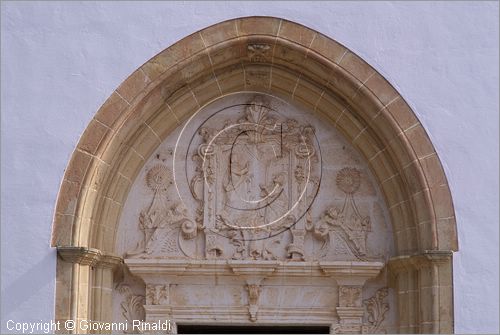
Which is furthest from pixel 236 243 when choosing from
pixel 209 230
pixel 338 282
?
pixel 338 282

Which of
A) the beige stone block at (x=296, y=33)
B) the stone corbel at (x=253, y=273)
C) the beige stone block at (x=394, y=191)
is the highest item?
the beige stone block at (x=296, y=33)

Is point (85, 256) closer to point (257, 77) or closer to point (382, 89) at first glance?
point (257, 77)

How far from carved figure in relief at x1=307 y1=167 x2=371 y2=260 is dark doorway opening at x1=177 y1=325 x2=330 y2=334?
626mm

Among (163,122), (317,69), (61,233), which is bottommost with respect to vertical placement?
(61,233)

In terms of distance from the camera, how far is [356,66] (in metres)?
9.48

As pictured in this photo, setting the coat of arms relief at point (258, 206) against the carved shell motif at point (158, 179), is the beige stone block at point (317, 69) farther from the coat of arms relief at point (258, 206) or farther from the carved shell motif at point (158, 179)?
the carved shell motif at point (158, 179)

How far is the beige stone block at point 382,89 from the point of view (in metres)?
9.44

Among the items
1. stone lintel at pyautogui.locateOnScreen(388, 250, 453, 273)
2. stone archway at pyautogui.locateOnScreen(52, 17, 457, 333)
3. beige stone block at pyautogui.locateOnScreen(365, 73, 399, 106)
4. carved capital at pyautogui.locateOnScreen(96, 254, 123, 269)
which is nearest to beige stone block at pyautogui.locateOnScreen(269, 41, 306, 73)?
stone archway at pyautogui.locateOnScreen(52, 17, 457, 333)

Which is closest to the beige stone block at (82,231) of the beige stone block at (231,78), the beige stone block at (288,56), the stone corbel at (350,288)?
the beige stone block at (231,78)

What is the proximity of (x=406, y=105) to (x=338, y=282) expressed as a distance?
145 centimetres

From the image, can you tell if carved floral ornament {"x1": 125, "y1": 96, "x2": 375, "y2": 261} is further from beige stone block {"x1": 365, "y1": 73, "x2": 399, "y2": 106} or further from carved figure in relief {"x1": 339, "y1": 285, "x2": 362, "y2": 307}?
beige stone block {"x1": 365, "y1": 73, "x2": 399, "y2": 106}

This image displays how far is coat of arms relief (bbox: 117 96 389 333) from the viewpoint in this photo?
9.73 meters

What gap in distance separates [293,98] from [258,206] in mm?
890

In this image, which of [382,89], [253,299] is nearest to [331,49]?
[382,89]
